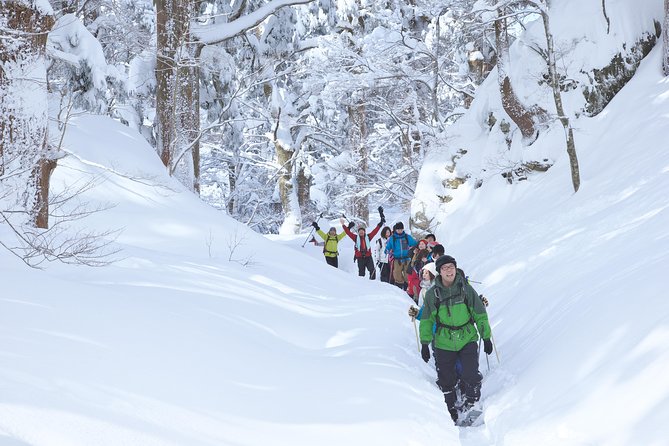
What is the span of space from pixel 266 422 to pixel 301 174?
2356cm

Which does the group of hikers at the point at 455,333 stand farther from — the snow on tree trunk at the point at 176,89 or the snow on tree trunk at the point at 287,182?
the snow on tree trunk at the point at 287,182

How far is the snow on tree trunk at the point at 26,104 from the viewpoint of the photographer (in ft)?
21.9

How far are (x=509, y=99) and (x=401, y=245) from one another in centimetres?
461

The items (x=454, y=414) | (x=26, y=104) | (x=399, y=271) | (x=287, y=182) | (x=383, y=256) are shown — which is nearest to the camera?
(x=454, y=414)

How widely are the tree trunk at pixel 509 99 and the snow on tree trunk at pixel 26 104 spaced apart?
10543 mm

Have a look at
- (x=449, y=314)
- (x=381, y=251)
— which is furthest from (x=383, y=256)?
(x=449, y=314)

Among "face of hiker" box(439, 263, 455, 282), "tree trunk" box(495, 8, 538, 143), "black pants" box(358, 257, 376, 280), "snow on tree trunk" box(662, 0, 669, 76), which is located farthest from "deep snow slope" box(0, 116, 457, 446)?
"snow on tree trunk" box(662, 0, 669, 76)

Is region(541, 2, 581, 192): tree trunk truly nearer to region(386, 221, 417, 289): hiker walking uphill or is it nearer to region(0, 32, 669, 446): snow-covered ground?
region(0, 32, 669, 446): snow-covered ground

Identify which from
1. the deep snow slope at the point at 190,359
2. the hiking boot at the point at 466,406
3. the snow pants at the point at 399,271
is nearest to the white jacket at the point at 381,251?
the snow pants at the point at 399,271

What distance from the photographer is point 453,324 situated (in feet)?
20.3

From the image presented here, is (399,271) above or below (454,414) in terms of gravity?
below

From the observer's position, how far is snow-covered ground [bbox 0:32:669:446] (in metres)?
3.71

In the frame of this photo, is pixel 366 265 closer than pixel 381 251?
No

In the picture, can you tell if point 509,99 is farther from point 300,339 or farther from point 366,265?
point 300,339
